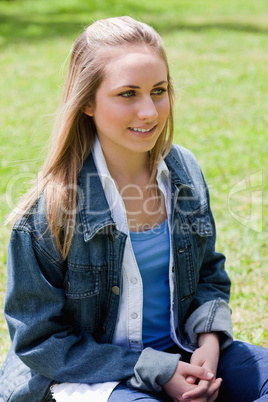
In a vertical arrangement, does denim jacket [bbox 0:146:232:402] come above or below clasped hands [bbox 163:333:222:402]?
above

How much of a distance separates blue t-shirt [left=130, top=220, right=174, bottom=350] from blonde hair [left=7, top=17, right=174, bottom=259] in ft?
1.07

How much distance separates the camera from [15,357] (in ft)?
7.89

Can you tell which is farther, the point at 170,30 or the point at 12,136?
the point at 170,30

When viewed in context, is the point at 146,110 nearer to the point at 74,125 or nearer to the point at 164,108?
the point at 164,108

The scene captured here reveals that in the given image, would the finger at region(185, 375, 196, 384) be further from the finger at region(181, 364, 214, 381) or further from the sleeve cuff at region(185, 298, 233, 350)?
the sleeve cuff at region(185, 298, 233, 350)

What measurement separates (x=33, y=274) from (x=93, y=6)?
13.7 m

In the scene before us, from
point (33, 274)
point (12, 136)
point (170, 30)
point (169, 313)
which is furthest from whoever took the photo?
point (170, 30)

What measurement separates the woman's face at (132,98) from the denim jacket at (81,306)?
7.5 inches

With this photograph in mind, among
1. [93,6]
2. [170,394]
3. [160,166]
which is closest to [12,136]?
[160,166]

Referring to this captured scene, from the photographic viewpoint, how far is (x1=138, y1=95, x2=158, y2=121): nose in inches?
87.6

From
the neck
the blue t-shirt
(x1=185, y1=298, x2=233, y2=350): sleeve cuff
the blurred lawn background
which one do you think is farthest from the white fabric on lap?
the blurred lawn background

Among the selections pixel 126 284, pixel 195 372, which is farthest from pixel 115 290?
pixel 195 372

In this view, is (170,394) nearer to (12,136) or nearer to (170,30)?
(12,136)

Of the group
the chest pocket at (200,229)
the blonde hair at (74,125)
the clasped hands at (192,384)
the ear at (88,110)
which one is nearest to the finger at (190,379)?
the clasped hands at (192,384)
